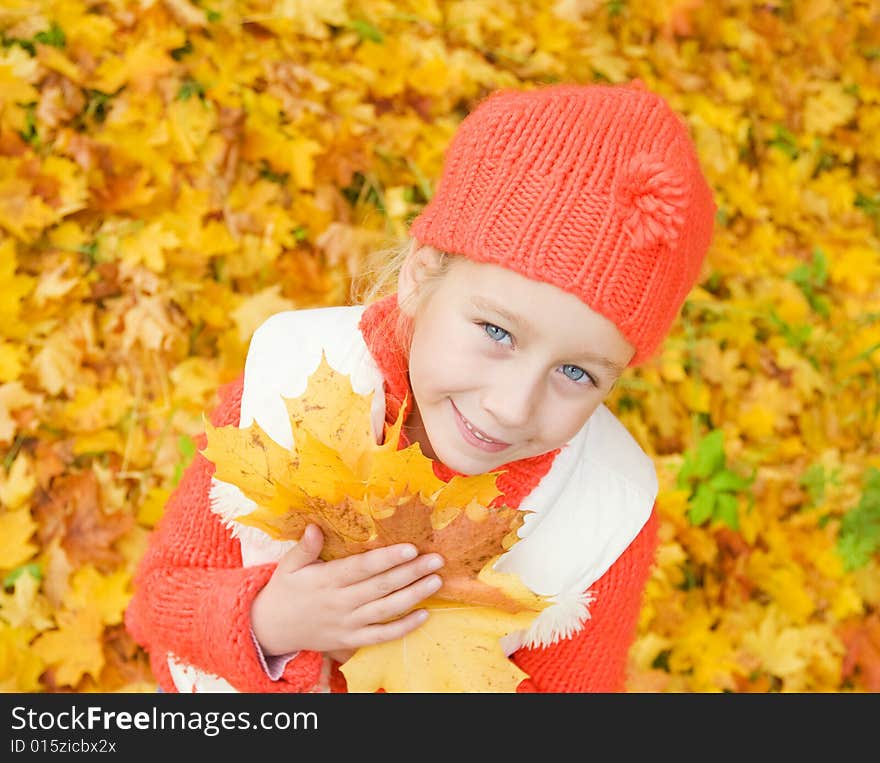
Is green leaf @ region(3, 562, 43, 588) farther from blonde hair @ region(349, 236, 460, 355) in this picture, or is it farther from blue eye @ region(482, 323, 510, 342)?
blue eye @ region(482, 323, 510, 342)

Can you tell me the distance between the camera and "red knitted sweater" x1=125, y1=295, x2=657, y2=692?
49.8 inches

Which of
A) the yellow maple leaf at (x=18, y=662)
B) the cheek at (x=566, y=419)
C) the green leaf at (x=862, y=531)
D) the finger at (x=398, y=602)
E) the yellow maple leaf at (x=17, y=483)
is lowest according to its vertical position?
the yellow maple leaf at (x=18, y=662)

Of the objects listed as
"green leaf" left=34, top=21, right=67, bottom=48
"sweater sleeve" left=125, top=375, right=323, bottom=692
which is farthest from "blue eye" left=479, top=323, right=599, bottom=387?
"green leaf" left=34, top=21, right=67, bottom=48

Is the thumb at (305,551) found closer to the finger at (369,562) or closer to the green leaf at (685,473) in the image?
the finger at (369,562)

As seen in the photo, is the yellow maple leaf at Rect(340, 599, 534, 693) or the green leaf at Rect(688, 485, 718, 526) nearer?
the yellow maple leaf at Rect(340, 599, 534, 693)

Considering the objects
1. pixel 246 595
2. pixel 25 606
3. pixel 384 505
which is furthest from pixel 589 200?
pixel 25 606

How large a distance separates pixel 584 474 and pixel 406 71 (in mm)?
1689

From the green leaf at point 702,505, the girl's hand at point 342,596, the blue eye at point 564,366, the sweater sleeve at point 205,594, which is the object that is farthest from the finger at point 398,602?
the green leaf at point 702,505

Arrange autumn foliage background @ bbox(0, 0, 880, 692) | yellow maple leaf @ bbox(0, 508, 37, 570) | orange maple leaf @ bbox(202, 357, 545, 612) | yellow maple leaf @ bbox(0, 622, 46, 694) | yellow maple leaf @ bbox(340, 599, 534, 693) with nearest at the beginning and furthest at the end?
orange maple leaf @ bbox(202, 357, 545, 612) < yellow maple leaf @ bbox(340, 599, 534, 693) < yellow maple leaf @ bbox(0, 622, 46, 694) < yellow maple leaf @ bbox(0, 508, 37, 570) < autumn foliage background @ bbox(0, 0, 880, 692)

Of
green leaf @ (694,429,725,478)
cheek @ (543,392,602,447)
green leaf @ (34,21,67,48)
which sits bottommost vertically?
green leaf @ (694,429,725,478)

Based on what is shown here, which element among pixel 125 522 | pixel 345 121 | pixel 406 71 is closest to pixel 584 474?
pixel 125 522

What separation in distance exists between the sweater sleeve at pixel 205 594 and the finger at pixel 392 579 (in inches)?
7.6

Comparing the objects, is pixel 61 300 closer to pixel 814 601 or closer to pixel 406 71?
pixel 406 71

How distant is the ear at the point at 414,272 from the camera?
1276 mm
